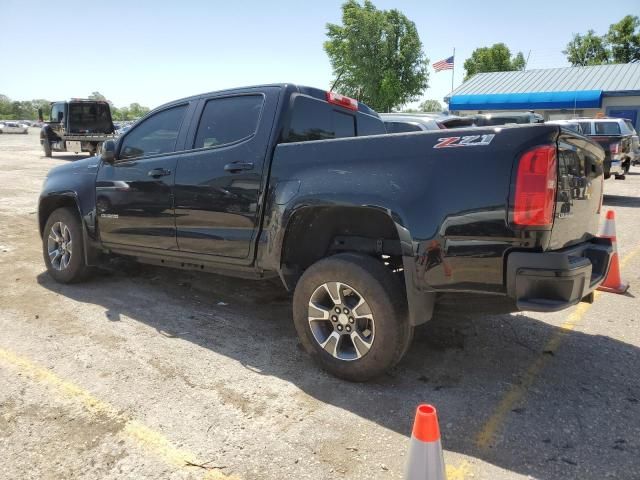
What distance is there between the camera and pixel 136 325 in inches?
171

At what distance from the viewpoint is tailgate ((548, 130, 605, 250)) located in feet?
9.16

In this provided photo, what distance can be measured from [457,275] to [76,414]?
233 centimetres

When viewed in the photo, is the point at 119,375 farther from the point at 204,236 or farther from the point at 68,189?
the point at 68,189

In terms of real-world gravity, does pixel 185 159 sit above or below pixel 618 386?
above

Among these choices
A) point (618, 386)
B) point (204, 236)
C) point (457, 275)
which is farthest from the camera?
point (204, 236)

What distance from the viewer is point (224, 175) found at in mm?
3947

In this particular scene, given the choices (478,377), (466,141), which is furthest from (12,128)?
(466,141)

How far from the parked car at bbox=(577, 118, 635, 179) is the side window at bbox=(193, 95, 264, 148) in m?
11.1

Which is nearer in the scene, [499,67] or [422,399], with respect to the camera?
[422,399]

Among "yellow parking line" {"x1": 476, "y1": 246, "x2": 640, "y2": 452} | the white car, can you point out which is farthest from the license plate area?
the white car

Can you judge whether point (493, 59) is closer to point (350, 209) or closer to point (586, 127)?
point (586, 127)

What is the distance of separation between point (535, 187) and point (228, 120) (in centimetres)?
250

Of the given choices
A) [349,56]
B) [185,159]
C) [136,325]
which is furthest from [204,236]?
[349,56]

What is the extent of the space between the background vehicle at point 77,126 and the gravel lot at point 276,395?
57.6 feet
